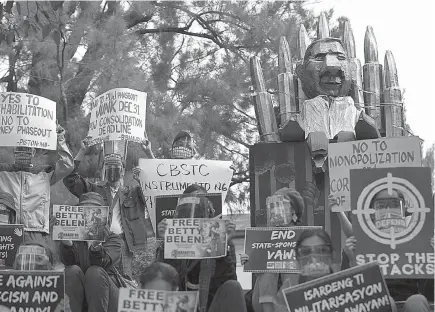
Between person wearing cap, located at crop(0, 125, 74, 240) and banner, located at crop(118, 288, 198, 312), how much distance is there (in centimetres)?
206

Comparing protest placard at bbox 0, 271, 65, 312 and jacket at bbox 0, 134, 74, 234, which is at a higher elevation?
jacket at bbox 0, 134, 74, 234

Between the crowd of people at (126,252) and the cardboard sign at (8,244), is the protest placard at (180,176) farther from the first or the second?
the cardboard sign at (8,244)

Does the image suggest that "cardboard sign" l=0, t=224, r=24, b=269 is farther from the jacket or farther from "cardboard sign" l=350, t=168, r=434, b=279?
"cardboard sign" l=350, t=168, r=434, b=279

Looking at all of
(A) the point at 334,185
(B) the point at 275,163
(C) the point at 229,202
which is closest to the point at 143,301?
(A) the point at 334,185

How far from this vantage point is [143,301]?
6348 millimetres

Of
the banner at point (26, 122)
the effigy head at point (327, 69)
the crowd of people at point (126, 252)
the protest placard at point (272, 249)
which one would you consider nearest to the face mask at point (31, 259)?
the crowd of people at point (126, 252)

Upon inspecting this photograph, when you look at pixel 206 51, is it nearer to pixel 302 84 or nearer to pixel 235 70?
pixel 235 70

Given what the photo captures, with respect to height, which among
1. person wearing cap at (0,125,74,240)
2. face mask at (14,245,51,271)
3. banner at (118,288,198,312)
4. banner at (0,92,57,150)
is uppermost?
banner at (0,92,57,150)

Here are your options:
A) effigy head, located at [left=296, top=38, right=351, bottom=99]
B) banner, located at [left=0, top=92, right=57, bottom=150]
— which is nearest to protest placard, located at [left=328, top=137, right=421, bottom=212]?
effigy head, located at [left=296, top=38, right=351, bottom=99]

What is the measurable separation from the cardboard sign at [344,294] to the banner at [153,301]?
79 centimetres

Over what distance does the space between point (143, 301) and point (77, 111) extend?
273 inches

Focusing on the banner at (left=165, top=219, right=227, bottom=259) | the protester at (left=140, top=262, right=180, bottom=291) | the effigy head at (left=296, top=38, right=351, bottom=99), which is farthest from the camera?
the effigy head at (left=296, top=38, right=351, bottom=99)

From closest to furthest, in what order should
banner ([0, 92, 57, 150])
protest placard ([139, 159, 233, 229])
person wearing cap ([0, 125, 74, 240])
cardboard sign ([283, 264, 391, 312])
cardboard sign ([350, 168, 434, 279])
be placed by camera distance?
cardboard sign ([283, 264, 391, 312]) → cardboard sign ([350, 168, 434, 279]) → person wearing cap ([0, 125, 74, 240]) → protest placard ([139, 159, 233, 229]) → banner ([0, 92, 57, 150])

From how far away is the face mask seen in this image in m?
6.97
